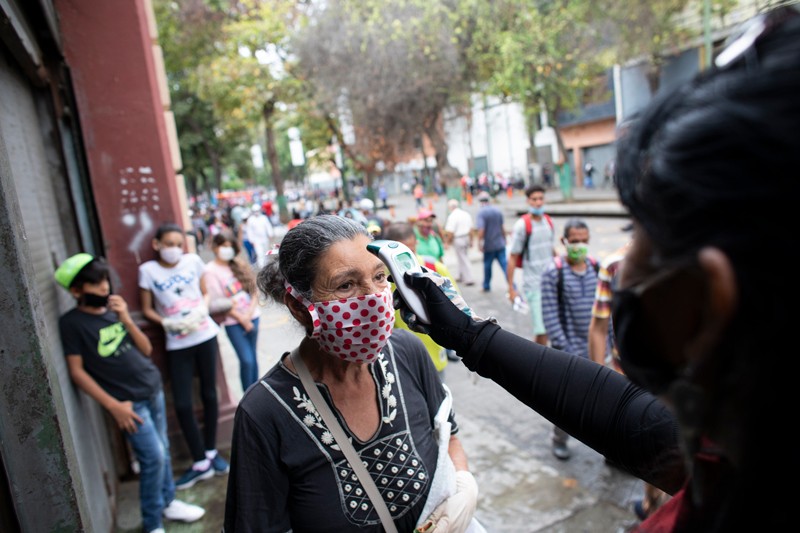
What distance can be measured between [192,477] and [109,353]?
1.40 m

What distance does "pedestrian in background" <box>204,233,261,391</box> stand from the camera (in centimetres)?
465

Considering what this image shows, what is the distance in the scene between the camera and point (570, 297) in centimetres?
397

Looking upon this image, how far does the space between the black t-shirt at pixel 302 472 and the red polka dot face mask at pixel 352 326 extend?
0.14 metres

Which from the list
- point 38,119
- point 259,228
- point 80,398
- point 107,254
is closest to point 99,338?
point 80,398

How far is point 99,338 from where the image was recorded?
3121mm

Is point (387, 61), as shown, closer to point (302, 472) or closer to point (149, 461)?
point (149, 461)

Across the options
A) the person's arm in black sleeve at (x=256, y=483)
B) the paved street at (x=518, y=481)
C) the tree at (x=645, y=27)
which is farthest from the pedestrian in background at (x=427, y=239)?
the tree at (x=645, y=27)

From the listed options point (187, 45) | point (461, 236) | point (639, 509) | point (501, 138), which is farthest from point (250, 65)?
point (501, 138)

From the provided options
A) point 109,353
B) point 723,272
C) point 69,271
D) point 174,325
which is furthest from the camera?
point 174,325

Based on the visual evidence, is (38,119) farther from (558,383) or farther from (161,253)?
(558,383)

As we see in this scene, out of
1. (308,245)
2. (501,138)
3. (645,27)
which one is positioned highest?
(645,27)

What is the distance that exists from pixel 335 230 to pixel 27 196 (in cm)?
208

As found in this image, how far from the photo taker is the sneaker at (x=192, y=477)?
401 centimetres

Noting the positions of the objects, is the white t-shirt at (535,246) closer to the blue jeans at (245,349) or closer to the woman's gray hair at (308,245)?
the blue jeans at (245,349)
